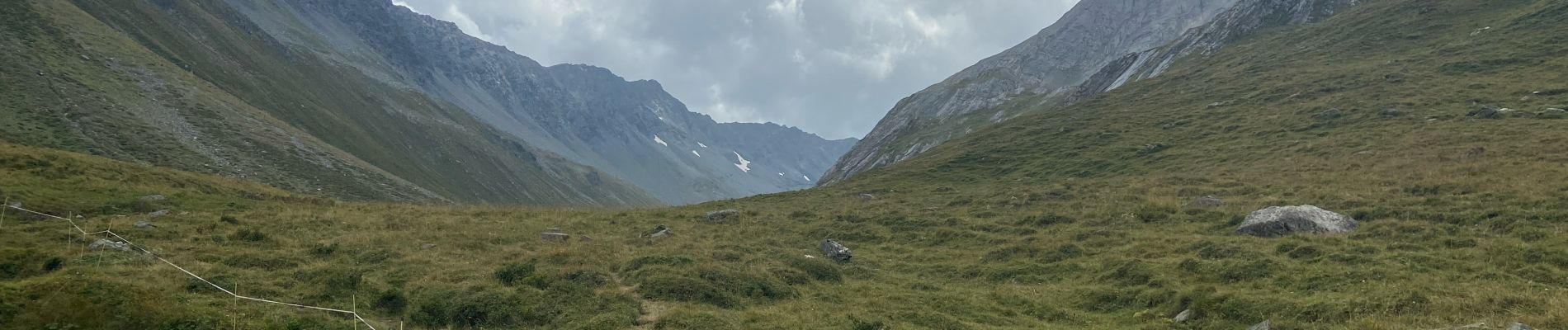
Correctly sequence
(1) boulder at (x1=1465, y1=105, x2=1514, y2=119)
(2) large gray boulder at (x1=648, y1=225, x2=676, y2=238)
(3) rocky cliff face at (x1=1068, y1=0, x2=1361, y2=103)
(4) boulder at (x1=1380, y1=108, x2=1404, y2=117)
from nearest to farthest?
1. (2) large gray boulder at (x1=648, y1=225, x2=676, y2=238)
2. (1) boulder at (x1=1465, y1=105, x2=1514, y2=119)
3. (4) boulder at (x1=1380, y1=108, x2=1404, y2=117)
4. (3) rocky cliff face at (x1=1068, y1=0, x2=1361, y2=103)

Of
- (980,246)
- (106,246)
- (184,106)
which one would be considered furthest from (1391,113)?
(184,106)

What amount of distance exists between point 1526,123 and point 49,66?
117397 millimetres

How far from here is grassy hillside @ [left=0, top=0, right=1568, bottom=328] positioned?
57.6ft

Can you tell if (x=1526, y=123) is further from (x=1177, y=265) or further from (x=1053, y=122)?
(x=1053, y=122)

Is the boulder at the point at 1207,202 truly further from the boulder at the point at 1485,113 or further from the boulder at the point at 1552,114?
the boulder at the point at 1485,113

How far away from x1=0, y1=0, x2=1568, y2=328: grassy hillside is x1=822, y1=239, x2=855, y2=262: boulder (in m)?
0.88

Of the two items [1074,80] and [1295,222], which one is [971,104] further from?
[1295,222]

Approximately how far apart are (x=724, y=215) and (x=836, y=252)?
13571 mm

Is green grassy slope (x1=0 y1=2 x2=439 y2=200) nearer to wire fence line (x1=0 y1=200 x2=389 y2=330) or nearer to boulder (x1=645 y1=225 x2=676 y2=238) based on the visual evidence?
wire fence line (x1=0 y1=200 x2=389 y2=330)

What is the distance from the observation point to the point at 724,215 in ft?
142

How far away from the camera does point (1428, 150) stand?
1409 inches

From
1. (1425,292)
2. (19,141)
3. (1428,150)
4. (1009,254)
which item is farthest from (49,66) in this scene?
(1428,150)

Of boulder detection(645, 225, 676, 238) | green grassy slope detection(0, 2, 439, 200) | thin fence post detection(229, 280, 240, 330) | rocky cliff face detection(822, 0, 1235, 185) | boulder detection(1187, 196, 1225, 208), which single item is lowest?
rocky cliff face detection(822, 0, 1235, 185)

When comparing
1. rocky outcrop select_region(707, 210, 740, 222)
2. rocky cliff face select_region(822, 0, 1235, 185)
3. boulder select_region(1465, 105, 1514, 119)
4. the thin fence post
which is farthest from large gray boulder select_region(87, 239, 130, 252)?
rocky cliff face select_region(822, 0, 1235, 185)
